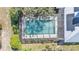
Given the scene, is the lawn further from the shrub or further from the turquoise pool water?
the turquoise pool water

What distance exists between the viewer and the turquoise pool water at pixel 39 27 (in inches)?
84.8

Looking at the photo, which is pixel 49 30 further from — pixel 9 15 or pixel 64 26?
pixel 9 15

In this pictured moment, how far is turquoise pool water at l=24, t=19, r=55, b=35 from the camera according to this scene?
2.15m

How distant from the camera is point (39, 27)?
2176mm

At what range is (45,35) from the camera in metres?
2.14

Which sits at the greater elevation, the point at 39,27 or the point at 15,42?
the point at 39,27

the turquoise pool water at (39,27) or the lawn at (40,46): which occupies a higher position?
the turquoise pool water at (39,27)

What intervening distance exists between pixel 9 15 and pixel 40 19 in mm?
305

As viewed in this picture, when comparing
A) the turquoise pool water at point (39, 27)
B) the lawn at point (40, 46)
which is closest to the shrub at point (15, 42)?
the lawn at point (40, 46)

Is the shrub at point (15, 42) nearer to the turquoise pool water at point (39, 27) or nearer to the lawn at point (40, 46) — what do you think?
the lawn at point (40, 46)
